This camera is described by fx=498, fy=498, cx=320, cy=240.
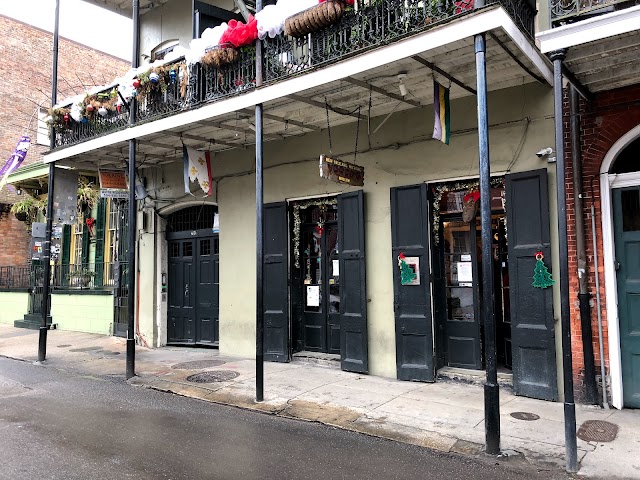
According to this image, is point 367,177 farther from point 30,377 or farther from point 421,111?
point 30,377

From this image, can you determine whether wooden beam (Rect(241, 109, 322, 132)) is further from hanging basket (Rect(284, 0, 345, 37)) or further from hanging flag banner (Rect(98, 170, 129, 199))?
hanging flag banner (Rect(98, 170, 129, 199))

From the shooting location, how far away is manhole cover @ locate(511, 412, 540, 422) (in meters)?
5.59

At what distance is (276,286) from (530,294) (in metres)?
4.34

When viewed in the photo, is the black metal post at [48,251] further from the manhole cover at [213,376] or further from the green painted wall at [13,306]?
the green painted wall at [13,306]

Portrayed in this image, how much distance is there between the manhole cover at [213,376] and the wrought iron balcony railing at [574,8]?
254 inches

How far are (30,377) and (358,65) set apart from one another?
722cm

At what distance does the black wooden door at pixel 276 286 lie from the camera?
29.0 ft

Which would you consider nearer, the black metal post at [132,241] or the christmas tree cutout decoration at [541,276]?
the christmas tree cutout decoration at [541,276]

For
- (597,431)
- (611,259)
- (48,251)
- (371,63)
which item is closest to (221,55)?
(371,63)

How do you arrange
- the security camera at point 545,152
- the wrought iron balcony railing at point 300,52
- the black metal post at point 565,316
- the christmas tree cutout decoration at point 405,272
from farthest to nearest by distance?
the christmas tree cutout decoration at point 405,272, the security camera at point 545,152, the wrought iron balcony railing at point 300,52, the black metal post at point 565,316

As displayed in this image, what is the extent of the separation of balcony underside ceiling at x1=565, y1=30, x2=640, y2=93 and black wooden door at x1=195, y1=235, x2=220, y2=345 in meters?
7.50

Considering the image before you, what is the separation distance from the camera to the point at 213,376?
26.3 feet

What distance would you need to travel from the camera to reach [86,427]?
5.52 metres

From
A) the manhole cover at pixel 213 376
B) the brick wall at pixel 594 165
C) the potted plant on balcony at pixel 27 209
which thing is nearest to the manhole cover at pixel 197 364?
the manhole cover at pixel 213 376
